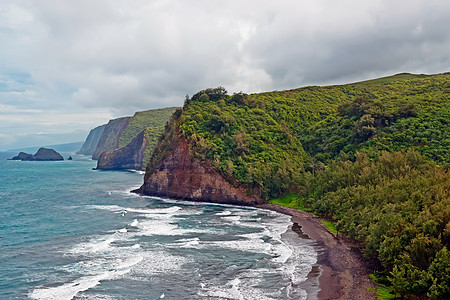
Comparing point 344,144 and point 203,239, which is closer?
point 203,239

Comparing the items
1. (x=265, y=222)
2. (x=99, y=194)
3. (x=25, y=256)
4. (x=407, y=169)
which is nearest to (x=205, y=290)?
(x=25, y=256)

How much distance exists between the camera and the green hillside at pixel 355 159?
1449 inches

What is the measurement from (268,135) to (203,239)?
5876cm

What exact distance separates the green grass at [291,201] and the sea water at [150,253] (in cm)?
787

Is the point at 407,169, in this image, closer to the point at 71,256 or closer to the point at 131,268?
the point at 131,268

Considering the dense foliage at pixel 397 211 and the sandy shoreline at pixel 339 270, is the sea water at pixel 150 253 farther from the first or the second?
the dense foliage at pixel 397 211

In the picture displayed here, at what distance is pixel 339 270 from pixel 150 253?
24754mm

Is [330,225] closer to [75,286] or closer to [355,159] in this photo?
[355,159]

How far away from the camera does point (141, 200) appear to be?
3743 inches

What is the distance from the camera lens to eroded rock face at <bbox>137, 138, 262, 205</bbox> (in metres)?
90.6

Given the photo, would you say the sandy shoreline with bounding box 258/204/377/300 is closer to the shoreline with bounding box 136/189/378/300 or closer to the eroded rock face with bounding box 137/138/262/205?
the shoreline with bounding box 136/189/378/300

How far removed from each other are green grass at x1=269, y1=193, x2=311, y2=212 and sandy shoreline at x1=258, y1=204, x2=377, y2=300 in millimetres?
19746

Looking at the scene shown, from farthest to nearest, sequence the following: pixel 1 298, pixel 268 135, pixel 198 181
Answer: pixel 268 135
pixel 198 181
pixel 1 298

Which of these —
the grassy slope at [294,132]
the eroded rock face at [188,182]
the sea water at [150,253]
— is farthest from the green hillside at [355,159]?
the sea water at [150,253]
